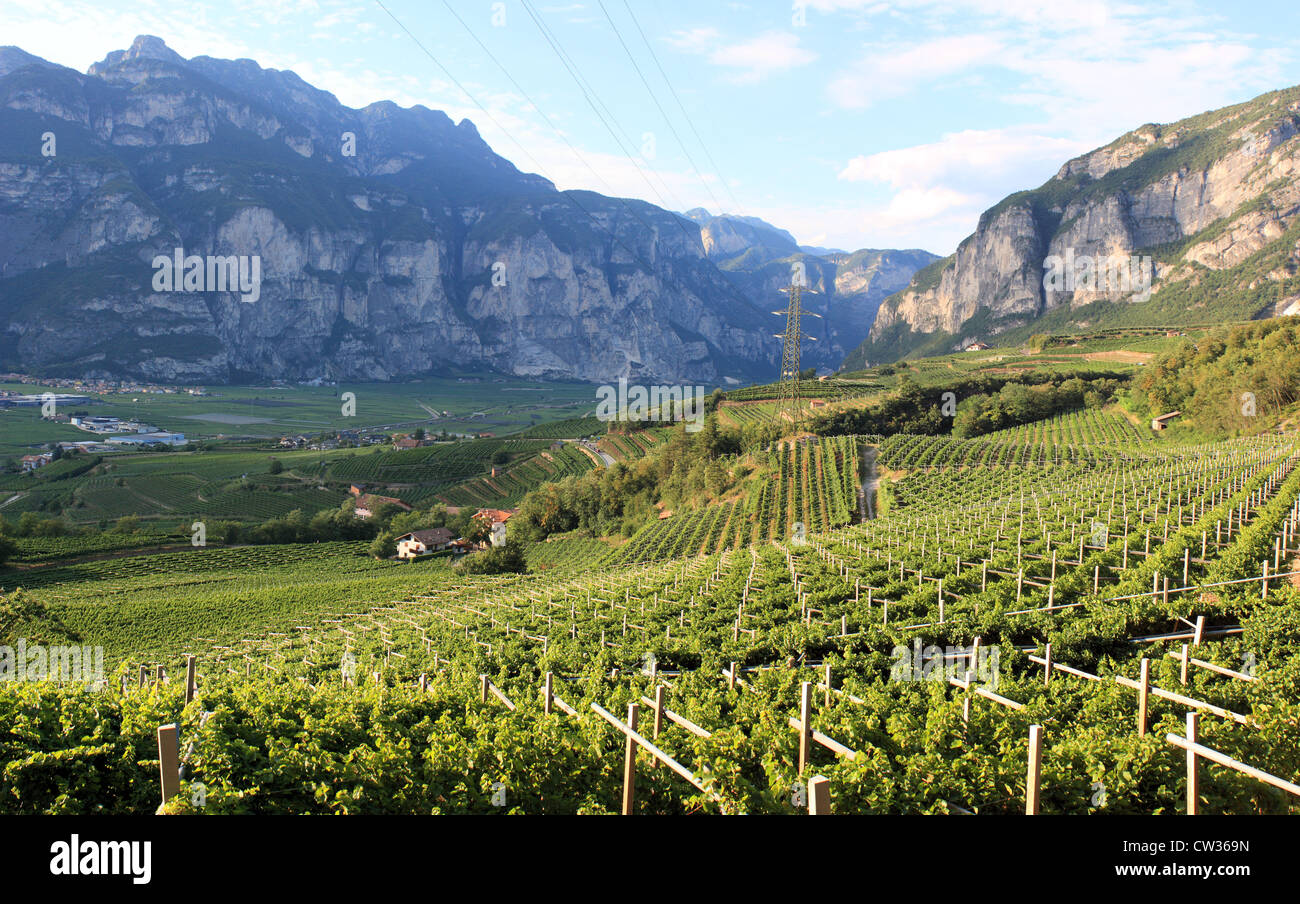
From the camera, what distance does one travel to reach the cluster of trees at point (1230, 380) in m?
48.5

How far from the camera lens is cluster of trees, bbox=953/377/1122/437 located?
71188mm

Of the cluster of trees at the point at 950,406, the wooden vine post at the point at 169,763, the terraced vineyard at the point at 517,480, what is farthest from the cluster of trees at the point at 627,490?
the wooden vine post at the point at 169,763

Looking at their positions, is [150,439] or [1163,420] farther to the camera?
[150,439]

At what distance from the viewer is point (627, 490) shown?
6300 cm

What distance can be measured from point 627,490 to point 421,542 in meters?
17.7

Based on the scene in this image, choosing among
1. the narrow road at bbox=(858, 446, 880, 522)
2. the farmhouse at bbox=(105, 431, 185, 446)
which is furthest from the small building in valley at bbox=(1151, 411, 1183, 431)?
the farmhouse at bbox=(105, 431, 185, 446)

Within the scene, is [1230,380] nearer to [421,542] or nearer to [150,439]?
[421,542]

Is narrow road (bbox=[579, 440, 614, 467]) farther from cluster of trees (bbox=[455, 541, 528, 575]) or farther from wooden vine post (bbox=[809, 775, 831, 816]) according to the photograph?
wooden vine post (bbox=[809, 775, 831, 816])

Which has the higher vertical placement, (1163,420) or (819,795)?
(1163,420)

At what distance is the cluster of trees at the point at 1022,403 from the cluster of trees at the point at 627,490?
23.8m

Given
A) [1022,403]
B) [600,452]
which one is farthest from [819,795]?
[600,452]

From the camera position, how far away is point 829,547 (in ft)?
77.3

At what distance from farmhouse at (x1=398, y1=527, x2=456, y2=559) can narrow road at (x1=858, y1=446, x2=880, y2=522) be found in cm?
3468
